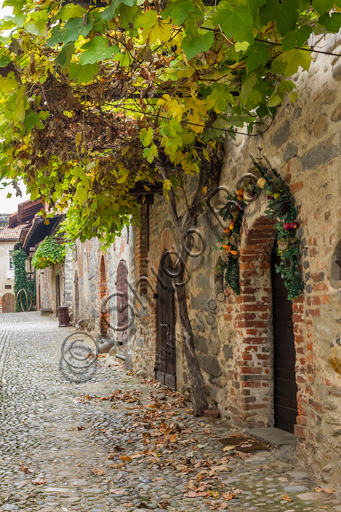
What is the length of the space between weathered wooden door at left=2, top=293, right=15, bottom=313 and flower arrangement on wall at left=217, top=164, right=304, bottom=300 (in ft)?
120

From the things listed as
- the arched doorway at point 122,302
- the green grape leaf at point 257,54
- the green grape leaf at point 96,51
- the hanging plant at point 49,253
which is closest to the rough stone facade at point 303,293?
the green grape leaf at point 257,54

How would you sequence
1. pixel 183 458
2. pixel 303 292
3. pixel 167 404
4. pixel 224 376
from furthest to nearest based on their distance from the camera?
pixel 167 404
pixel 224 376
pixel 183 458
pixel 303 292

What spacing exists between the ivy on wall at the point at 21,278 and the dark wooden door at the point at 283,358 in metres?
33.3

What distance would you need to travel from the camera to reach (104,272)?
13469 millimetres

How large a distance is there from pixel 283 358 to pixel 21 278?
34.1 m

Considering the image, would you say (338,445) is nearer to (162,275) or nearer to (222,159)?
(222,159)

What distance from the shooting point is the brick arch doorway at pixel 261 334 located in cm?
483

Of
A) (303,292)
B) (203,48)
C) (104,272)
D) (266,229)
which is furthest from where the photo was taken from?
(104,272)

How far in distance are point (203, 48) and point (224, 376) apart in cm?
355

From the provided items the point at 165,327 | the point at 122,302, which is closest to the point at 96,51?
the point at 165,327

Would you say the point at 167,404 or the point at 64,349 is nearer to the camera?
the point at 167,404

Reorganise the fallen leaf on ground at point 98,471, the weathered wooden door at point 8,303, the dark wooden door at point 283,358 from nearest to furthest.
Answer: the fallen leaf on ground at point 98,471
the dark wooden door at point 283,358
the weathered wooden door at point 8,303

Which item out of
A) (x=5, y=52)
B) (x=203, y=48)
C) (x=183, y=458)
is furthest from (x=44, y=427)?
(x=203, y=48)

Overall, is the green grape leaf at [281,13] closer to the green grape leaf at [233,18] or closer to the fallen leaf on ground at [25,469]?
the green grape leaf at [233,18]
